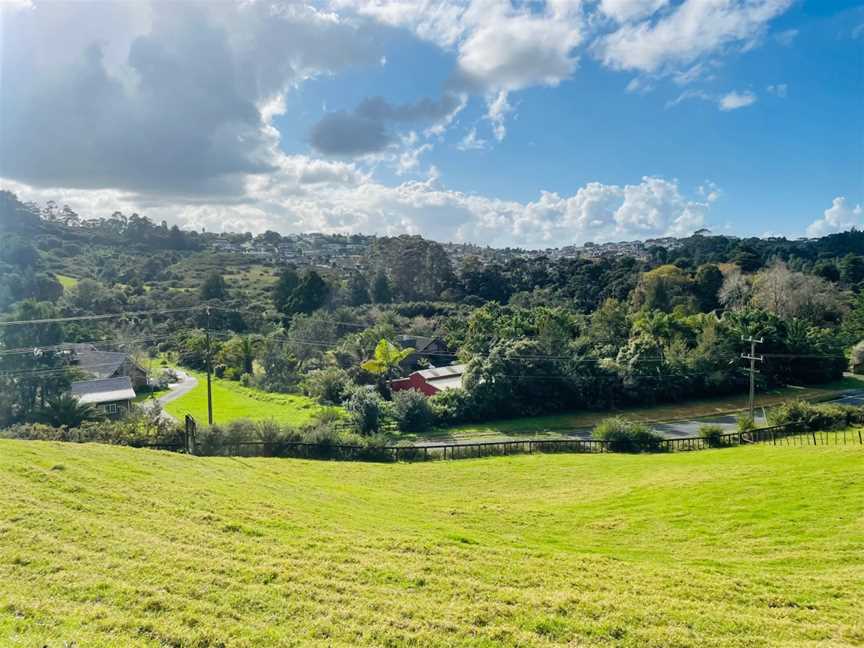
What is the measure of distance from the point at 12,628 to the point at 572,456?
928 inches

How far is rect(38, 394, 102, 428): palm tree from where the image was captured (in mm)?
28062

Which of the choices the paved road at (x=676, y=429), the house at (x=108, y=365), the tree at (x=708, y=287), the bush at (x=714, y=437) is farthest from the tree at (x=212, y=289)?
the bush at (x=714, y=437)

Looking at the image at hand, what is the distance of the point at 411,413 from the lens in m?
35.5

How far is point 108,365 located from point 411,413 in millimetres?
26017

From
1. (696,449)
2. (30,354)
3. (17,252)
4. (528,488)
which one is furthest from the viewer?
(17,252)

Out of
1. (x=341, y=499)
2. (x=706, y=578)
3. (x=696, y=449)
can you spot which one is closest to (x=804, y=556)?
(x=706, y=578)

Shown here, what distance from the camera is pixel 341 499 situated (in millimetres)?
14875

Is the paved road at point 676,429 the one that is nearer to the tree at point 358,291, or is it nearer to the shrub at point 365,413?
the shrub at point 365,413

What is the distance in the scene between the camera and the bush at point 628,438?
93.9 ft

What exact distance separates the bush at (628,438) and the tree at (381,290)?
52254mm

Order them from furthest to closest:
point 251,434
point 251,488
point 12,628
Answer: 1. point 251,434
2. point 251,488
3. point 12,628

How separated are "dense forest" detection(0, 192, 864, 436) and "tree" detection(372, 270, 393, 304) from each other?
264 mm

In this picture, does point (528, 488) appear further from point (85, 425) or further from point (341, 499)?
point (85, 425)

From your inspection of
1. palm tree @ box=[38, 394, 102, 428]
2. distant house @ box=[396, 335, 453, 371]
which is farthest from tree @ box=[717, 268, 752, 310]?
palm tree @ box=[38, 394, 102, 428]
